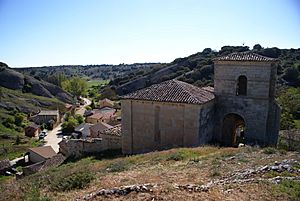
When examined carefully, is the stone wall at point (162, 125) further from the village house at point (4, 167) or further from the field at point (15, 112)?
the field at point (15, 112)

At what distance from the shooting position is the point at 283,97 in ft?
127

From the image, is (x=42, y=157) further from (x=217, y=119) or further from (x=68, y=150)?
(x=217, y=119)

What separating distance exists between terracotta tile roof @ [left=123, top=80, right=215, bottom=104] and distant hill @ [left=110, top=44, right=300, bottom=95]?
83.2 ft

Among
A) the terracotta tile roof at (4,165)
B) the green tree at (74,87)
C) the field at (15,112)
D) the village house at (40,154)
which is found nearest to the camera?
the terracotta tile roof at (4,165)

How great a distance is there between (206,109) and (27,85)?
235 ft

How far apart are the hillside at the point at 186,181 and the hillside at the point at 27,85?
72.6 metres

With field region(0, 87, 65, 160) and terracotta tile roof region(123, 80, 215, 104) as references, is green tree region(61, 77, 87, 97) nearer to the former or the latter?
field region(0, 87, 65, 160)

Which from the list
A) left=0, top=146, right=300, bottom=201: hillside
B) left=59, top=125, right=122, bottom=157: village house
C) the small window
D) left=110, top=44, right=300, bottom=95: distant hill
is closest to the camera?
left=0, top=146, right=300, bottom=201: hillside

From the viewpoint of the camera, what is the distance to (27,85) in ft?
268

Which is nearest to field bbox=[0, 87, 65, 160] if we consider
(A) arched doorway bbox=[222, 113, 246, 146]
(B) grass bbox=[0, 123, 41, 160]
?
(B) grass bbox=[0, 123, 41, 160]

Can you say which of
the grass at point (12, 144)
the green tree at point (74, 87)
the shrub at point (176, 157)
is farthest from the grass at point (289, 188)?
the green tree at point (74, 87)

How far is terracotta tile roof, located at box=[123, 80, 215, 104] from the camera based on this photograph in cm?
1850

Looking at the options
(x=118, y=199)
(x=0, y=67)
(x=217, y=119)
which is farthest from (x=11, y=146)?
(x=0, y=67)

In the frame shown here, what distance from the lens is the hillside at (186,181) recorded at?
27.8 feet
